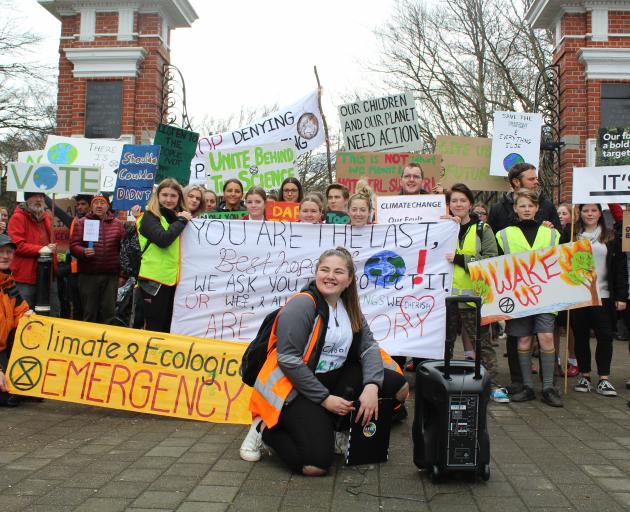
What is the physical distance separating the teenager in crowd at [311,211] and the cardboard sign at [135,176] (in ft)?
7.21

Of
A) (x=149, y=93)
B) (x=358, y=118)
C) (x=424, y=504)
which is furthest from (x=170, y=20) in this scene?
(x=424, y=504)

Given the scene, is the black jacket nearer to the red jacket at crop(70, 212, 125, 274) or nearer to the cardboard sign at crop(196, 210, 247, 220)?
the cardboard sign at crop(196, 210, 247, 220)

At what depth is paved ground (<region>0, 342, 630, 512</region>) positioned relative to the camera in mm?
3381

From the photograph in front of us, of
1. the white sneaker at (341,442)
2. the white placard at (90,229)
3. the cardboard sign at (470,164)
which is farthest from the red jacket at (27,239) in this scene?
the cardboard sign at (470,164)

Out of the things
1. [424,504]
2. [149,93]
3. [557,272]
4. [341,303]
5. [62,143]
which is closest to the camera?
[424,504]

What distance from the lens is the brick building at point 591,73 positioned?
41.7ft

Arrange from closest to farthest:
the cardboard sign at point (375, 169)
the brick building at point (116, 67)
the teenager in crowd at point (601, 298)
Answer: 1. the teenager in crowd at point (601, 298)
2. the cardboard sign at point (375, 169)
3. the brick building at point (116, 67)

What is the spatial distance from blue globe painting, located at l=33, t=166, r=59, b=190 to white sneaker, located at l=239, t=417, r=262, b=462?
12.9 ft

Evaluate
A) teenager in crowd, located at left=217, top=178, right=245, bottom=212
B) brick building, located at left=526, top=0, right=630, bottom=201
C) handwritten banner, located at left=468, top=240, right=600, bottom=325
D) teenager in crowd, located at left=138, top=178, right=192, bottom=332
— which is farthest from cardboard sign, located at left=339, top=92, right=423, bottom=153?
brick building, located at left=526, top=0, right=630, bottom=201

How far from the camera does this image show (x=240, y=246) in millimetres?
6117

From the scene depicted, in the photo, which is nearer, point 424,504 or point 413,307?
point 424,504

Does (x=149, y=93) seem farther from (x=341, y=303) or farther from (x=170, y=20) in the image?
(x=341, y=303)

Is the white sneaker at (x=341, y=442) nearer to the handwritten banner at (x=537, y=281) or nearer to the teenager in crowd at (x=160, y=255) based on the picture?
the handwritten banner at (x=537, y=281)

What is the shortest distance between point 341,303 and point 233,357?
134 cm
